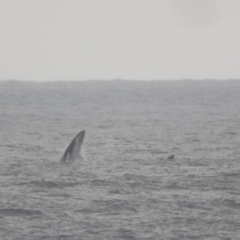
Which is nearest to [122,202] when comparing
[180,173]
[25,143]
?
[180,173]

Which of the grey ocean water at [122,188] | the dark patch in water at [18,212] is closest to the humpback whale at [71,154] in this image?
the grey ocean water at [122,188]

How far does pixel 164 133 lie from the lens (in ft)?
115

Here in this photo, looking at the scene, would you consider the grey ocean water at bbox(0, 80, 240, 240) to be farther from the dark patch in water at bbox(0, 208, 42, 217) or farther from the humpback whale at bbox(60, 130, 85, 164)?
the humpback whale at bbox(60, 130, 85, 164)

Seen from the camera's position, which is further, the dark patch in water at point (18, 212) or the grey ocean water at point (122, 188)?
the dark patch in water at point (18, 212)

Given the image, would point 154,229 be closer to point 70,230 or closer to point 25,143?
point 70,230

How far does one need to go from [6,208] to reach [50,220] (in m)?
1.64

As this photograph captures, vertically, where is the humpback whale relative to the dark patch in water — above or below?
above

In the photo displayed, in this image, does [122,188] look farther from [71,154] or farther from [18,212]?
[71,154]

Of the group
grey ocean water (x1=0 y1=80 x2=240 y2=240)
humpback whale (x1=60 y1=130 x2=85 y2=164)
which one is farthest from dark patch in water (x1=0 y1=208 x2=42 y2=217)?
humpback whale (x1=60 y1=130 x2=85 y2=164)

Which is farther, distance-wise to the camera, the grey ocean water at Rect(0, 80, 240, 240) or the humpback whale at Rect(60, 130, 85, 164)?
the humpback whale at Rect(60, 130, 85, 164)

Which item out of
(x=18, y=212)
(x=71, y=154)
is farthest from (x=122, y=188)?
(x=71, y=154)

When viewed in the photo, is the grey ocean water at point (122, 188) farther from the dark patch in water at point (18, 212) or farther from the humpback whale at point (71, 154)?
the humpback whale at point (71, 154)

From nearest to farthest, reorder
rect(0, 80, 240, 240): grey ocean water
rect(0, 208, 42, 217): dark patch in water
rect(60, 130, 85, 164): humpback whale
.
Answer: rect(0, 80, 240, 240): grey ocean water, rect(0, 208, 42, 217): dark patch in water, rect(60, 130, 85, 164): humpback whale

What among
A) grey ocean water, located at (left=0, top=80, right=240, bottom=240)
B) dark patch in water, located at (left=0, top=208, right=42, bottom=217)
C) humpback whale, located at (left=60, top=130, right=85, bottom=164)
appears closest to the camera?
grey ocean water, located at (left=0, top=80, right=240, bottom=240)
